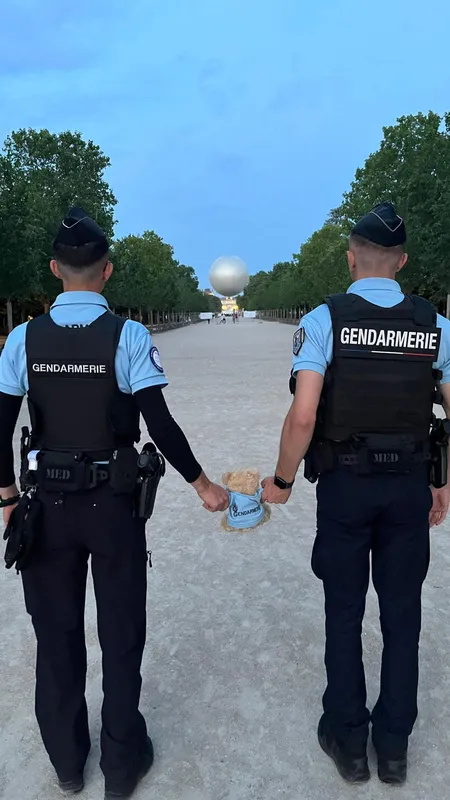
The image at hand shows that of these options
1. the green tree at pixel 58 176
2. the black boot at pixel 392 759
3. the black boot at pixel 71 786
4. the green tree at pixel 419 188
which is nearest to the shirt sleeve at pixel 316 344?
the black boot at pixel 392 759

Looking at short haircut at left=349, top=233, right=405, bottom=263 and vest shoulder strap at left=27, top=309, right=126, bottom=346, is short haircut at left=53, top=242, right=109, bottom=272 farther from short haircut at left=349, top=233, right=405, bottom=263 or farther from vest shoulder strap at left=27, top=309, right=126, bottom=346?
short haircut at left=349, top=233, right=405, bottom=263

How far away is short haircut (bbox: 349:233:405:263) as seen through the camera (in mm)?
2355

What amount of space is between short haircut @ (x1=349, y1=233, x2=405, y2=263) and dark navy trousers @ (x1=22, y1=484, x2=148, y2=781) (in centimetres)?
131

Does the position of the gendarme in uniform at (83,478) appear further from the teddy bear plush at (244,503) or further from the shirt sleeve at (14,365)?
the teddy bear plush at (244,503)

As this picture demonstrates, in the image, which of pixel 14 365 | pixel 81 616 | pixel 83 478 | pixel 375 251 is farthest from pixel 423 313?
pixel 81 616

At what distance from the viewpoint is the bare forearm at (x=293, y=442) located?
235 centimetres

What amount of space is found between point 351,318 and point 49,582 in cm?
150

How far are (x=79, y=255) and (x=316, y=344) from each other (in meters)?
0.93

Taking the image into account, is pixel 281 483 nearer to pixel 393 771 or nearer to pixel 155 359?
pixel 155 359

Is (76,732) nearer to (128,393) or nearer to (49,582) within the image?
(49,582)

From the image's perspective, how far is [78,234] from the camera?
2242 mm

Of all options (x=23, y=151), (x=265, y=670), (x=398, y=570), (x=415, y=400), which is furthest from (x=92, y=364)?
(x=23, y=151)

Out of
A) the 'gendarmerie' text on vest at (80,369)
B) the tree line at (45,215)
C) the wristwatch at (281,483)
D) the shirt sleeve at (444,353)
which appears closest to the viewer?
the 'gendarmerie' text on vest at (80,369)

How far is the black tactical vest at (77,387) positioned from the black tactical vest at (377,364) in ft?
2.60
